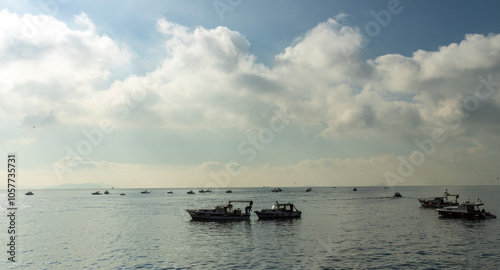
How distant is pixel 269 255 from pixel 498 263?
2279 cm

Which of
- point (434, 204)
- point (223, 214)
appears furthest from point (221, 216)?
point (434, 204)

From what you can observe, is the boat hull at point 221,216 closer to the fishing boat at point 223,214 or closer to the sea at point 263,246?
the fishing boat at point 223,214

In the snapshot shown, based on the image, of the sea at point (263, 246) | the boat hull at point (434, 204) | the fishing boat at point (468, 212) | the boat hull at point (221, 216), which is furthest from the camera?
the boat hull at point (434, 204)

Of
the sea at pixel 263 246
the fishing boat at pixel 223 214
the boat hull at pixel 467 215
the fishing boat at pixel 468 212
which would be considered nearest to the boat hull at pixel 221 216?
the fishing boat at pixel 223 214

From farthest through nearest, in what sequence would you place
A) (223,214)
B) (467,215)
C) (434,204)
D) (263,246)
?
(434,204)
(223,214)
(467,215)
(263,246)

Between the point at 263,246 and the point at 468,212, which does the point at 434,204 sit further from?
the point at 263,246

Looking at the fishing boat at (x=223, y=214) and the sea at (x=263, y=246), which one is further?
the fishing boat at (x=223, y=214)

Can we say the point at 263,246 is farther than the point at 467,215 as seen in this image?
No

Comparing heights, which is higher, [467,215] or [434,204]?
[467,215]

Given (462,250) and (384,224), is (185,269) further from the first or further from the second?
(384,224)

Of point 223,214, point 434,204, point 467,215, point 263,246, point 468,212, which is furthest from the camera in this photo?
point 434,204

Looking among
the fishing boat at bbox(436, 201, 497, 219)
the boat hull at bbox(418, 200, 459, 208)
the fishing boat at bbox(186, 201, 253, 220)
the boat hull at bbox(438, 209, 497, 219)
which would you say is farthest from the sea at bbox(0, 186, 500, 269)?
the boat hull at bbox(418, 200, 459, 208)

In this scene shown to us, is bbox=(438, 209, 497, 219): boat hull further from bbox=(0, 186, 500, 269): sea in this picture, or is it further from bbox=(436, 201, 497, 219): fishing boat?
bbox=(0, 186, 500, 269): sea

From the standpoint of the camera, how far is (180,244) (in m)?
45.4
